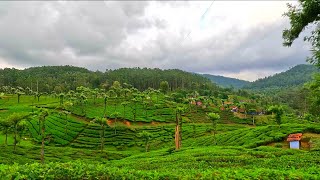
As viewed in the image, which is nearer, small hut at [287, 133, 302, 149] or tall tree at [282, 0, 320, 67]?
tall tree at [282, 0, 320, 67]

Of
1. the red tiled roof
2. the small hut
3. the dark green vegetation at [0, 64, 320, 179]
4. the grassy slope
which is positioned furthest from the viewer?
the red tiled roof

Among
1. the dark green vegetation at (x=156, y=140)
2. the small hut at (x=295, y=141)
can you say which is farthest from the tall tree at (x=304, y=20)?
the small hut at (x=295, y=141)

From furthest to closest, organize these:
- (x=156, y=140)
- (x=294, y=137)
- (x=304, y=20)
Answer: (x=156, y=140) < (x=294, y=137) < (x=304, y=20)

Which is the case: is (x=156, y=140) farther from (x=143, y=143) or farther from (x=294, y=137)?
(x=294, y=137)

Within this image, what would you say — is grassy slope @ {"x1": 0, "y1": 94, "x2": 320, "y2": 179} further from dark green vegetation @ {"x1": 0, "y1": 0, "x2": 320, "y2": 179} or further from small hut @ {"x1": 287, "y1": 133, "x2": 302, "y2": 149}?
small hut @ {"x1": 287, "y1": 133, "x2": 302, "y2": 149}

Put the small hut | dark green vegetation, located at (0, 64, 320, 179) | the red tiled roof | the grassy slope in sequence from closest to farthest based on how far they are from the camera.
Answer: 1. the grassy slope
2. dark green vegetation, located at (0, 64, 320, 179)
3. the small hut
4. the red tiled roof

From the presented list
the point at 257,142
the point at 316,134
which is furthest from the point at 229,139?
the point at 316,134

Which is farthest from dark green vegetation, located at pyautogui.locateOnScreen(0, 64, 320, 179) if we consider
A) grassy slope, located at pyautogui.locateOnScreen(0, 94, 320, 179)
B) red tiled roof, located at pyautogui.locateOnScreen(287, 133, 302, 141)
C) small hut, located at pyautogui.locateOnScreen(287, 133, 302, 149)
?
small hut, located at pyautogui.locateOnScreen(287, 133, 302, 149)

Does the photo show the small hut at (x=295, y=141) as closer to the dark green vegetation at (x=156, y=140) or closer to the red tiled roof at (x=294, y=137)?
the red tiled roof at (x=294, y=137)

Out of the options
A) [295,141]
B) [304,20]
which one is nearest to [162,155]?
[295,141]

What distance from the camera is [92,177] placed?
8.98 metres

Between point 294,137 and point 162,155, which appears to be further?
point 294,137

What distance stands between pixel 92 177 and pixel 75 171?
0.51 meters

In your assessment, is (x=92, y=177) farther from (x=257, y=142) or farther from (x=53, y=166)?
(x=257, y=142)
